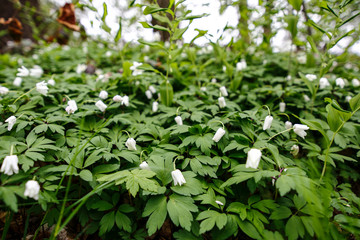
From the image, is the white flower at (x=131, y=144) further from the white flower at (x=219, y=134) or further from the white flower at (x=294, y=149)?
the white flower at (x=294, y=149)

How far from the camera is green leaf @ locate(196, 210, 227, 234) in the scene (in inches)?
47.8

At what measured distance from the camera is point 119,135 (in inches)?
72.8

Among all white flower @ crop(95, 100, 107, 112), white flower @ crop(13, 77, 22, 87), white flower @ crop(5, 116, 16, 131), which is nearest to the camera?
white flower @ crop(5, 116, 16, 131)

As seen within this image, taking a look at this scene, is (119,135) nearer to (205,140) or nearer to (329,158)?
(205,140)

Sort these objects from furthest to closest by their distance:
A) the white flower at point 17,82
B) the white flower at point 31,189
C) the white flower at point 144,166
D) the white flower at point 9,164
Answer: the white flower at point 17,82 → the white flower at point 144,166 → the white flower at point 9,164 → the white flower at point 31,189

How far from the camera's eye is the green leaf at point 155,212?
48.8 inches

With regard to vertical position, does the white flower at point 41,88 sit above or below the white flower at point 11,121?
above

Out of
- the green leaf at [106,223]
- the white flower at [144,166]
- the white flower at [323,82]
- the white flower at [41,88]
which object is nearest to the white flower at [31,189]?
the green leaf at [106,223]

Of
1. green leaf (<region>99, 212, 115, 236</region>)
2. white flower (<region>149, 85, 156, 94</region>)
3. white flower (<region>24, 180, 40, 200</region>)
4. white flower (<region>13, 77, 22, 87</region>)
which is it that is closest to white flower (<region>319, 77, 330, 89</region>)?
white flower (<region>149, 85, 156, 94</region>)

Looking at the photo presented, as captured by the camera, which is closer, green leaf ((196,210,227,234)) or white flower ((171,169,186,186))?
green leaf ((196,210,227,234))

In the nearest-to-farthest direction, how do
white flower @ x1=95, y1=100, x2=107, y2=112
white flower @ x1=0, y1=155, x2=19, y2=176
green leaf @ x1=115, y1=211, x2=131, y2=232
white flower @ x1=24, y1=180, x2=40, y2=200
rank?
white flower @ x1=24, y1=180, x2=40, y2=200 < white flower @ x1=0, y1=155, x2=19, y2=176 < green leaf @ x1=115, y1=211, x2=131, y2=232 < white flower @ x1=95, y1=100, x2=107, y2=112

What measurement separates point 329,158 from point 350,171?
0.57 m

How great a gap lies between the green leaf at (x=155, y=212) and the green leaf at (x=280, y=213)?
0.78 meters

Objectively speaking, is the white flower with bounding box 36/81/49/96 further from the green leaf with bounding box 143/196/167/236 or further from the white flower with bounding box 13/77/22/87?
the green leaf with bounding box 143/196/167/236
